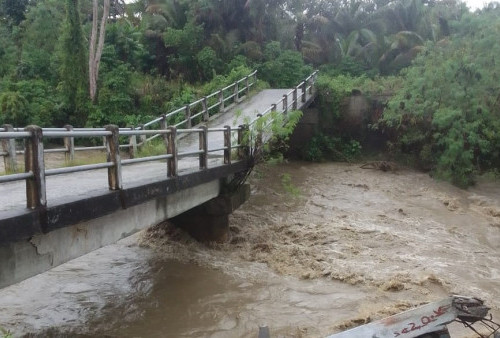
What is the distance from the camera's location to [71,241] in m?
5.44

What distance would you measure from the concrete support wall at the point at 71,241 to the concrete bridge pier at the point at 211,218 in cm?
219

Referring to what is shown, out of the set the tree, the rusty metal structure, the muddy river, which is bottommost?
the muddy river

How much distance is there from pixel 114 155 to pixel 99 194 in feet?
1.65

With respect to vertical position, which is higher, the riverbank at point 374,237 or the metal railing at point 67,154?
the metal railing at point 67,154

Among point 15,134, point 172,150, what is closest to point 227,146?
point 172,150

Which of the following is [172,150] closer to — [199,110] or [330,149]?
[199,110]

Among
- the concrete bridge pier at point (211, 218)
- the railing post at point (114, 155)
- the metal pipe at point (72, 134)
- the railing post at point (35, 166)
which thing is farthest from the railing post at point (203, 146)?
the railing post at point (35, 166)

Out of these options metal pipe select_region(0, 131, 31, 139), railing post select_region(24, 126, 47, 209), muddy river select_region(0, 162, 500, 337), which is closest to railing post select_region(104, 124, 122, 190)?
railing post select_region(24, 126, 47, 209)

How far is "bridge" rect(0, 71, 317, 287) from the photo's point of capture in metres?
4.48

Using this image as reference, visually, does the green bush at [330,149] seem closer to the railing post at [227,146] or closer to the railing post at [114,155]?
the railing post at [227,146]

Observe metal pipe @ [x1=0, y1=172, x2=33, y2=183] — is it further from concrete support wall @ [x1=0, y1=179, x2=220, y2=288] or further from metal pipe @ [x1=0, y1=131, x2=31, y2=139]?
concrete support wall @ [x1=0, y1=179, x2=220, y2=288]

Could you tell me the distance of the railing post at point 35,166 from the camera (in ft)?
14.2

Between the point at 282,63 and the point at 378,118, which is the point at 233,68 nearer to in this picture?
the point at 282,63

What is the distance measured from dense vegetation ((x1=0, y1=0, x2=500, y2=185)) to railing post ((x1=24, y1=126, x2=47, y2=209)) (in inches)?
565
